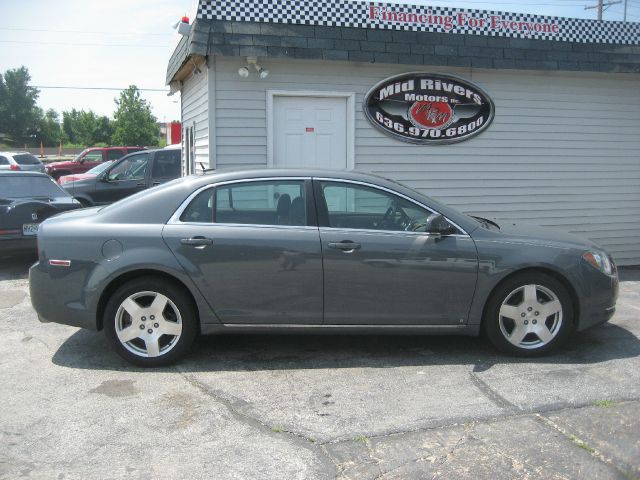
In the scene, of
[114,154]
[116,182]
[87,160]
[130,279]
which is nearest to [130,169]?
[116,182]

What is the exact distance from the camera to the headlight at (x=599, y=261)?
16.8ft

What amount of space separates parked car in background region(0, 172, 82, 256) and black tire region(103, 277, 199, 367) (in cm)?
470

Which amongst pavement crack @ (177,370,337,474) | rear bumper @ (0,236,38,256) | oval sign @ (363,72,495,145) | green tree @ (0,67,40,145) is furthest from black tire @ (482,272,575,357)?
green tree @ (0,67,40,145)

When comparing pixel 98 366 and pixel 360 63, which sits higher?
pixel 360 63

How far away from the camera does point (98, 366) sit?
4961mm

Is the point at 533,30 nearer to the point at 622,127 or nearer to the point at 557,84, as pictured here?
the point at 557,84

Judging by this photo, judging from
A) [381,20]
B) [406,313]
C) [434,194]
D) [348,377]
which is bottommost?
[348,377]

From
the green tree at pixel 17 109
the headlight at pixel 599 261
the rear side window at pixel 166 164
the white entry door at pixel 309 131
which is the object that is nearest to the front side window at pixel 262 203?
the headlight at pixel 599 261

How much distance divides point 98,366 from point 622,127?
8099 mm

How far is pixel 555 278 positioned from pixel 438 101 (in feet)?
13.2

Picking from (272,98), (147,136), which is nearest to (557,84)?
(272,98)

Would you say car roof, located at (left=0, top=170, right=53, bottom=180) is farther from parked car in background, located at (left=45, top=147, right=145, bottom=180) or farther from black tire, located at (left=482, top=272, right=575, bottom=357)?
parked car in background, located at (left=45, top=147, right=145, bottom=180)

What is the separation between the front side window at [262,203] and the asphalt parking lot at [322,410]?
1151mm

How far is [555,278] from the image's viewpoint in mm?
5082
